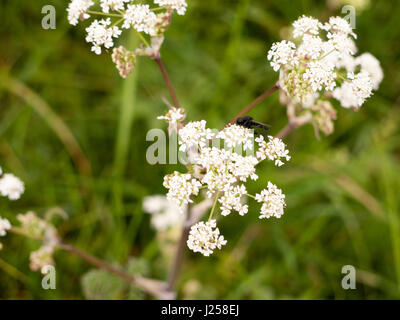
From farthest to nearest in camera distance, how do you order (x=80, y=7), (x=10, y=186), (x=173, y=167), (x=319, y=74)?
(x=173, y=167) < (x=10, y=186) < (x=80, y=7) < (x=319, y=74)

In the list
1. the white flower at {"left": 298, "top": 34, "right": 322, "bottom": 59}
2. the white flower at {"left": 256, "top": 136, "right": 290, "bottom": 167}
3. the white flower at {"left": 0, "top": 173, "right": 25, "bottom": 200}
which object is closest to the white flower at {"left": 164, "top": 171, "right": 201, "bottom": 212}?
the white flower at {"left": 256, "top": 136, "right": 290, "bottom": 167}

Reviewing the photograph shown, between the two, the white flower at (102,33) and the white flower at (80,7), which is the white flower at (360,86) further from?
the white flower at (80,7)

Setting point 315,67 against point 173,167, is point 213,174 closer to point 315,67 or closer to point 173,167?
point 315,67

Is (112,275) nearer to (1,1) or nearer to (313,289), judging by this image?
(313,289)

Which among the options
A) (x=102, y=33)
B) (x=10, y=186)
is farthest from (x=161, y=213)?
(x=102, y=33)

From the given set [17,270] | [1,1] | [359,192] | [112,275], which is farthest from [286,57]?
[1,1]

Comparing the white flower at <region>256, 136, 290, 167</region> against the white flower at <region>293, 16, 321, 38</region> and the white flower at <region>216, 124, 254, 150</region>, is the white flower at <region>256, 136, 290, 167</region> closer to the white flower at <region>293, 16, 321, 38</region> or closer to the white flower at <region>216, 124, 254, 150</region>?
the white flower at <region>216, 124, 254, 150</region>

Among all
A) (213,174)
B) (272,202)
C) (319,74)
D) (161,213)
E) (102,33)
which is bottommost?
(272,202)
